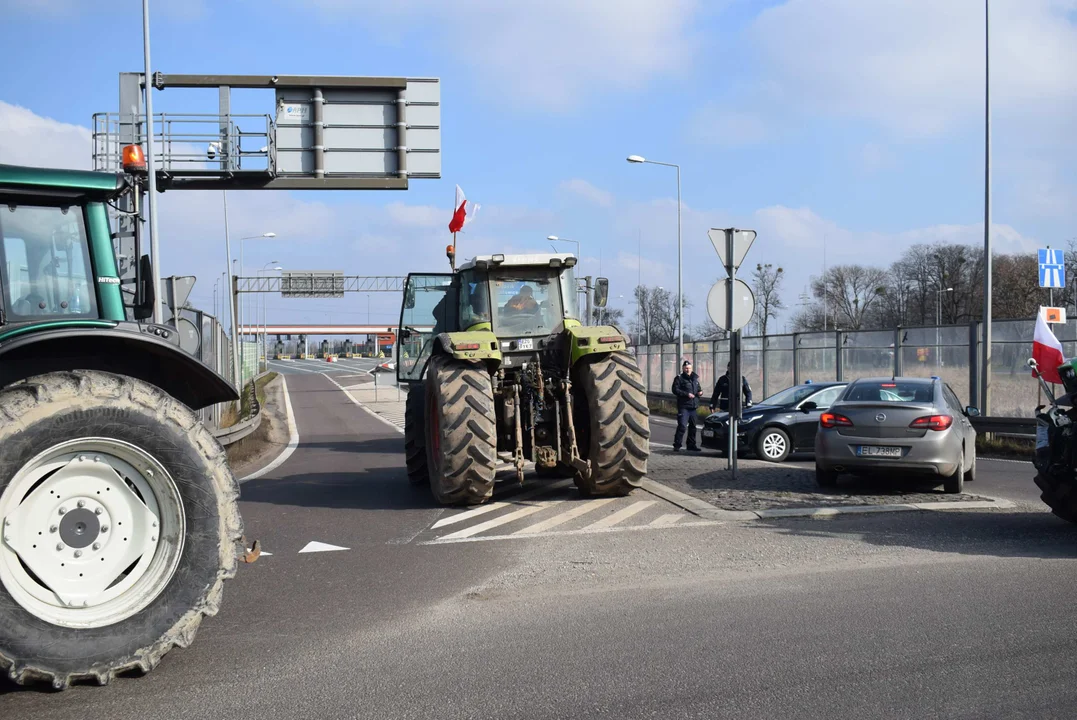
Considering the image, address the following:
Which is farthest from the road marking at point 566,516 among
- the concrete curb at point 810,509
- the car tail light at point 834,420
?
the car tail light at point 834,420

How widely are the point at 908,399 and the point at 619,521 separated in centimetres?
428

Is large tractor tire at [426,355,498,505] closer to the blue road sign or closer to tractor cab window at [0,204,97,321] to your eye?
tractor cab window at [0,204,97,321]

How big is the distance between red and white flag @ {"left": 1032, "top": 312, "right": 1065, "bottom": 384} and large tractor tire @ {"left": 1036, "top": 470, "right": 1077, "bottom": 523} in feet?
3.52

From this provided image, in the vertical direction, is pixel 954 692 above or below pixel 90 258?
below

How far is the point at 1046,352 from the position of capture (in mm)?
9508

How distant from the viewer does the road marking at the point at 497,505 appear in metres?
10.2

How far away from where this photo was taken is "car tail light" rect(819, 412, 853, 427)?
1174 centimetres

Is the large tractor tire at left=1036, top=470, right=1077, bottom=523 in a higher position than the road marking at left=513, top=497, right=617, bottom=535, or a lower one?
higher

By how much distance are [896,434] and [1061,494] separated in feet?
8.56

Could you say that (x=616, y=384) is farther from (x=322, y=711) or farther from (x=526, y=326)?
(x=322, y=711)

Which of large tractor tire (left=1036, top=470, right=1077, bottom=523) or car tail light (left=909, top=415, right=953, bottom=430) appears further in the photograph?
car tail light (left=909, top=415, right=953, bottom=430)

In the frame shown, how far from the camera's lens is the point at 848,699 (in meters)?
4.60

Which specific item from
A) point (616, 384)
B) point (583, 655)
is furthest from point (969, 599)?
point (616, 384)

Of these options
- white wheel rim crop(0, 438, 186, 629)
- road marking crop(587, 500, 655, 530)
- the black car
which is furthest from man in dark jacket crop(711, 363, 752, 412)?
white wheel rim crop(0, 438, 186, 629)
